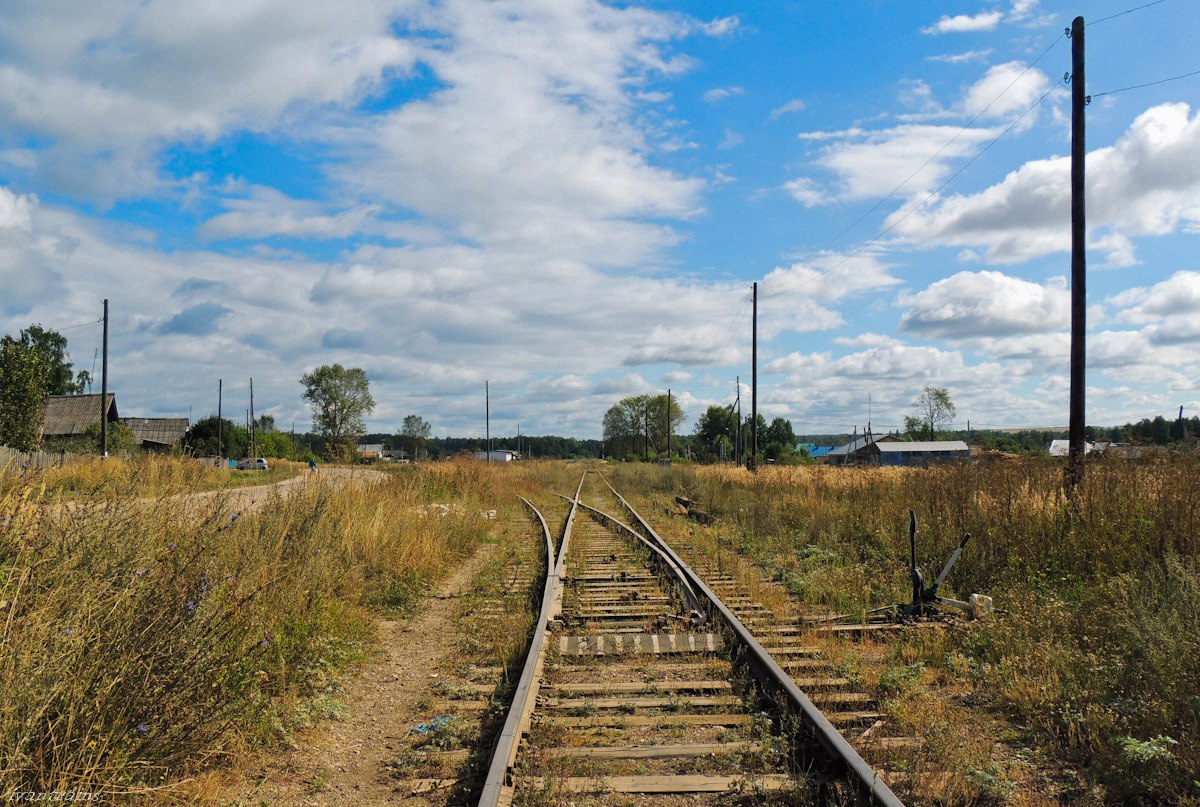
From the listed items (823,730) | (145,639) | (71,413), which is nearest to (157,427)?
(71,413)

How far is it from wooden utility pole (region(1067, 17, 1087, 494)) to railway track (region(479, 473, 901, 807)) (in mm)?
6682

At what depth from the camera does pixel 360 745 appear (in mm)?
5008

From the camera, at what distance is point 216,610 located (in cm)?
458

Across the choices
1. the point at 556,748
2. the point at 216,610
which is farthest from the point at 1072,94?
the point at 216,610

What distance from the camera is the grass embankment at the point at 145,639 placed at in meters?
3.40

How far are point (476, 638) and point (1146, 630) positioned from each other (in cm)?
547

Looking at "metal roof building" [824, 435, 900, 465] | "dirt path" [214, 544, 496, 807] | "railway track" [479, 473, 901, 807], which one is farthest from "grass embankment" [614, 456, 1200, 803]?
"metal roof building" [824, 435, 900, 465]

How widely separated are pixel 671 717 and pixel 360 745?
200 cm

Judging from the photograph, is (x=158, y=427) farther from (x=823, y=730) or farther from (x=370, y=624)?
(x=823, y=730)

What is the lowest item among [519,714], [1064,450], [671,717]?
[671,717]

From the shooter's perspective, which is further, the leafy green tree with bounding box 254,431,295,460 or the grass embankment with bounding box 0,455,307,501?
the leafy green tree with bounding box 254,431,295,460

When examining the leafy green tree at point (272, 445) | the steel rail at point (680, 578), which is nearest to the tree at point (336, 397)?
the leafy green tree at point (272, 445)

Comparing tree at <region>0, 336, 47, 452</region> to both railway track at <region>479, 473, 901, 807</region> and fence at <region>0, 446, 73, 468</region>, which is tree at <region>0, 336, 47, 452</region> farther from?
railway track at <region>479, 473, 901, 807</region>

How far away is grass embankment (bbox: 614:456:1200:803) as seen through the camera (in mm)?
4656
